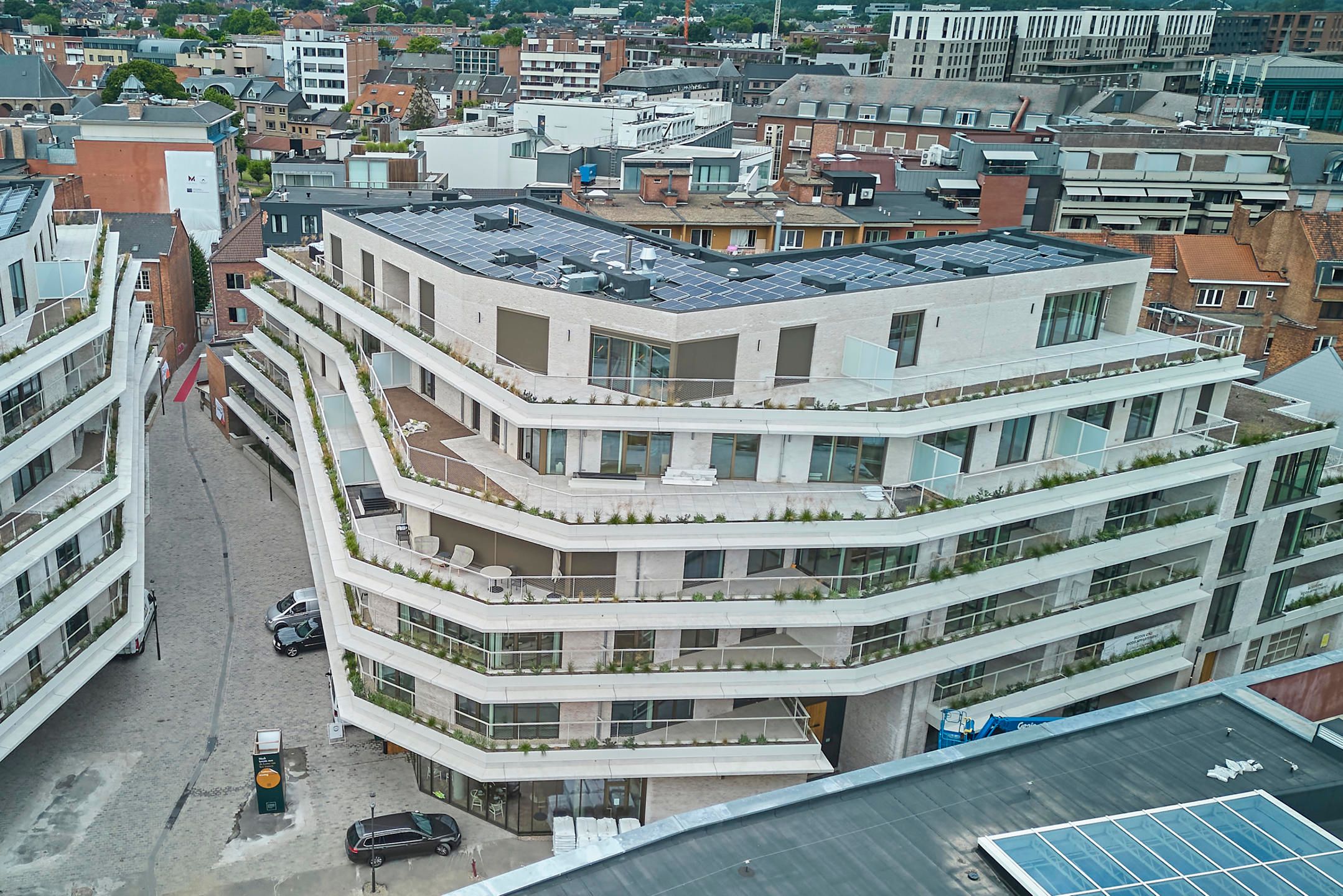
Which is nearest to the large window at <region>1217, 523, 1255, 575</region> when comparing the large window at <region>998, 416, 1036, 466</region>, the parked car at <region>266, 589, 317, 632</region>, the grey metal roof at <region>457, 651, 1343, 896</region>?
the large window at <region>998, 416, 1036, 466</region>

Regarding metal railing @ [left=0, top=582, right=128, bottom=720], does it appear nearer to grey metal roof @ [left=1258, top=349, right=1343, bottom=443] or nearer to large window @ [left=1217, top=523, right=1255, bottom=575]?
large window @ [left=1217, top=523, right=1255, bottom=575]

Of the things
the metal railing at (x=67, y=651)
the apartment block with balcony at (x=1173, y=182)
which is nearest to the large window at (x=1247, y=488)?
the metal railing at (x=67, y=651)

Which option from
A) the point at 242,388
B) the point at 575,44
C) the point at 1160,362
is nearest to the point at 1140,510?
the point at 1160,362

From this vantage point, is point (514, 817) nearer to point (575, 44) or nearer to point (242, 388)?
point (242, 388)

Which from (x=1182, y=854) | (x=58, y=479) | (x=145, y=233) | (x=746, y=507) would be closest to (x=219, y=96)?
(x=145, y=233)

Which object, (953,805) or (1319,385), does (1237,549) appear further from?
(953,805)
